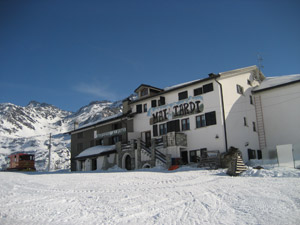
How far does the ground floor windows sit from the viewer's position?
1167 inches

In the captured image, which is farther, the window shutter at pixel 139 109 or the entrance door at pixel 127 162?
the window shutter at pixel 139 109

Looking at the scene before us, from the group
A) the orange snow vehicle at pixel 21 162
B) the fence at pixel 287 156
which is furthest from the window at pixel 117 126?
the fence at pixel 287 156

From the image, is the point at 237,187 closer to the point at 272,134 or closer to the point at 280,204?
the point at 280,204

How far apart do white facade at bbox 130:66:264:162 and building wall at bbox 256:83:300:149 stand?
148 cm

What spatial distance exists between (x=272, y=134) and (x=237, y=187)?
20.5 metres

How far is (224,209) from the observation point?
33.4ft

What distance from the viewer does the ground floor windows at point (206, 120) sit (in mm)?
29641

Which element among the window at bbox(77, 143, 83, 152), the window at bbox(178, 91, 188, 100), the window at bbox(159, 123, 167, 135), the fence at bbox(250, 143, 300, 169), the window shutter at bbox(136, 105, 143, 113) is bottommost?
the fence at bbox(250, 143, 300, 169)

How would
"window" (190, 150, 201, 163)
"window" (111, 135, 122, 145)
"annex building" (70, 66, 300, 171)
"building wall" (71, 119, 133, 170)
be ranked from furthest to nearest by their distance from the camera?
"window" (111, 135, 122, 145) < "building wall" (71, 119, 133, 170) < "window" (190, 150, 201, 163) < "annex building" (70, 66, 300, 171)

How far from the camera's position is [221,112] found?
29203 mm

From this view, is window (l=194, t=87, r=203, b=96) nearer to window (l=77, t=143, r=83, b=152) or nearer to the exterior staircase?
the exterior staircase

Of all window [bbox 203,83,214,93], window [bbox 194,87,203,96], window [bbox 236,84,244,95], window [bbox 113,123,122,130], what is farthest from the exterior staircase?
window [bbox 236,84,244,95]

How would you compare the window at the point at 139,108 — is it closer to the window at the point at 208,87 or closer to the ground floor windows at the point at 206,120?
the ground floor windows at the point at 206,120

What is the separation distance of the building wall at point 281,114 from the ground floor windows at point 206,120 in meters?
6.49
